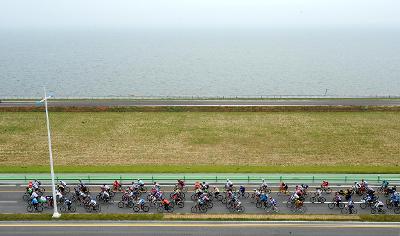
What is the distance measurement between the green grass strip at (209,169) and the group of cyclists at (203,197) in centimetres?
595

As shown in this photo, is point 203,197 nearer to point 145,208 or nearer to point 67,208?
point 145,208

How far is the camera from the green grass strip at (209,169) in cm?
3959

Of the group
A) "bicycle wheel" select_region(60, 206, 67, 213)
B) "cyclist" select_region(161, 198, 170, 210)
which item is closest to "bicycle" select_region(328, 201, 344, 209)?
"cyclist" select_region(161, 198, 170, 210)

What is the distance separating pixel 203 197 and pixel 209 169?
1003 cm

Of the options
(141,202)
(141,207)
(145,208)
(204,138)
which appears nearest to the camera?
(141,202)

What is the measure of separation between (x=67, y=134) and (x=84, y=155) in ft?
30.3

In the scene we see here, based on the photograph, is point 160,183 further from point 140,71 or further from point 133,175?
point 140,71

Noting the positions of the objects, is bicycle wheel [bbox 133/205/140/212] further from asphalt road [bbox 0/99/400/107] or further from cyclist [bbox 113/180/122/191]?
asphalt road [bbox 0/99/400/107]

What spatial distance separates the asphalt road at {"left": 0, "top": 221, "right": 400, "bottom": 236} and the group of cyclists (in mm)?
2069

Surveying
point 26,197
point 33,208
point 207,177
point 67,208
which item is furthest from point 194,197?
point 26,197

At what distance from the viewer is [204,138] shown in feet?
170

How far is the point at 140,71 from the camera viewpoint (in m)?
125

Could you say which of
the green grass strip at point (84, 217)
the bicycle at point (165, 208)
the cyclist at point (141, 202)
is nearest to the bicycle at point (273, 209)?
the bicycle at point (165, 208)

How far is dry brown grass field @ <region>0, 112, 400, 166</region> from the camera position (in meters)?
44.5
